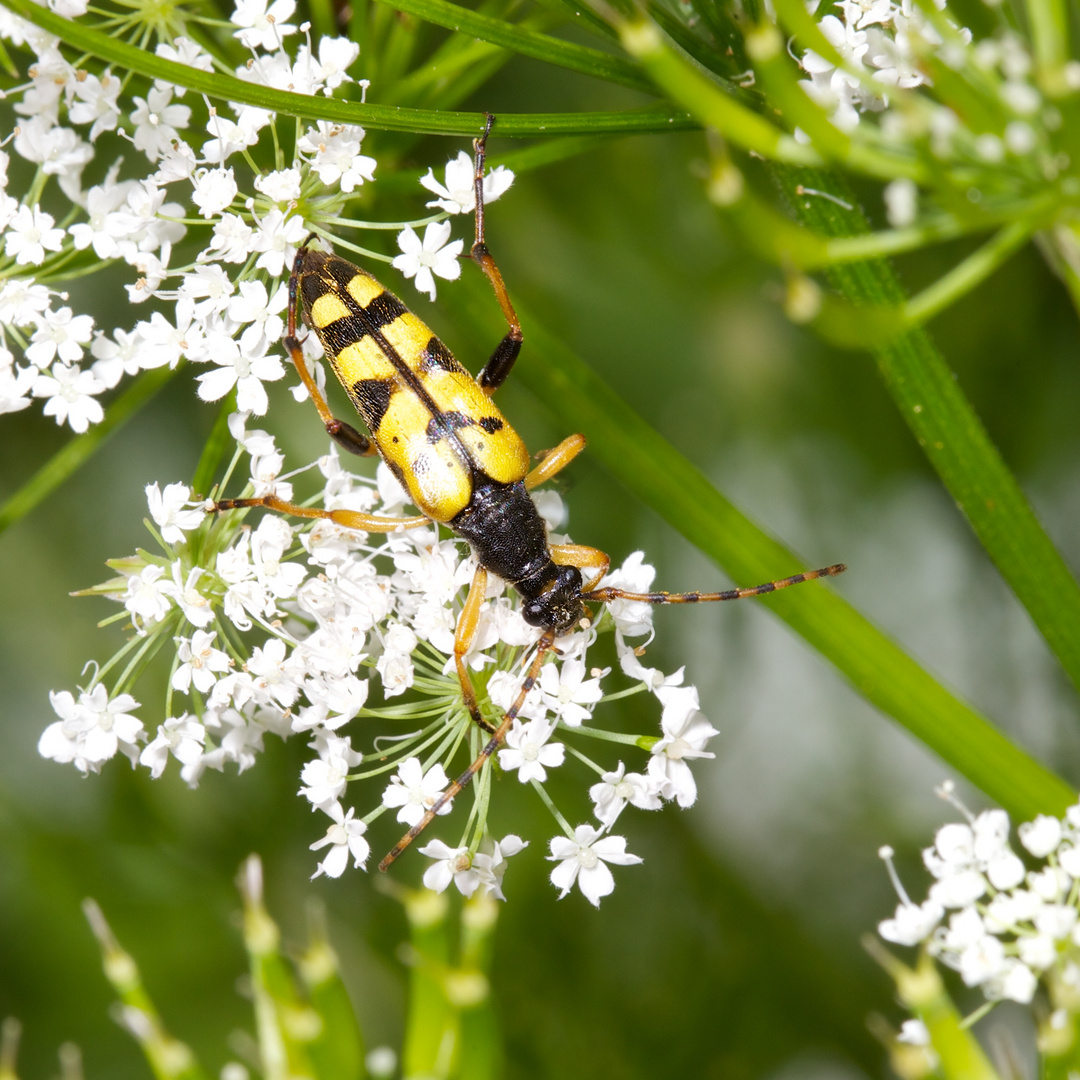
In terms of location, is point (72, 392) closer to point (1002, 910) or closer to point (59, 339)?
point (59, 339)

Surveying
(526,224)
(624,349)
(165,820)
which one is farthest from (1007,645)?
(165,820)

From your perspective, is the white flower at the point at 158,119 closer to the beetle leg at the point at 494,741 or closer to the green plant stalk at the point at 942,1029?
the beetle leg at the point at 494,741

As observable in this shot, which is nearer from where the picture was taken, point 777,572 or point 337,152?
point 337,152

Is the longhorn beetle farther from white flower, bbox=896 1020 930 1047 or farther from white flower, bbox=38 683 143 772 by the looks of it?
white flower, bbox=896 1020 930 1047

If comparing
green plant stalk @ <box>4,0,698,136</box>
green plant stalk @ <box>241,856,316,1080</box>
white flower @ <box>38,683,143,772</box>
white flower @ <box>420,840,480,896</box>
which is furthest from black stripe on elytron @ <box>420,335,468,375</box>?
green plant stalk @ <box>241,856,316,1080</box>

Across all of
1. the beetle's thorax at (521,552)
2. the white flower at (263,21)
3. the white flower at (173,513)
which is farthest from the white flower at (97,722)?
the white flower at (263,21)

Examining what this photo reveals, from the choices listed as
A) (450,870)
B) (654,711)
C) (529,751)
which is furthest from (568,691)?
(654,711)

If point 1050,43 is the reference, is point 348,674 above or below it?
below
